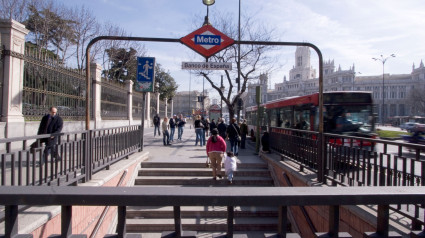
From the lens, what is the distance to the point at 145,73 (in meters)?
10.0

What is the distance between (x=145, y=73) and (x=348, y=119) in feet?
25.0

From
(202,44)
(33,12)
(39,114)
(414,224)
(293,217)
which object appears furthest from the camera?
(33,12)

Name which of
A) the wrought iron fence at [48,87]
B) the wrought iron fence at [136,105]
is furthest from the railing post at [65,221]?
the wrought iron fence at [136,105]

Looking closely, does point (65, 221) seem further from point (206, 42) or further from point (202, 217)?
point (202, 217)

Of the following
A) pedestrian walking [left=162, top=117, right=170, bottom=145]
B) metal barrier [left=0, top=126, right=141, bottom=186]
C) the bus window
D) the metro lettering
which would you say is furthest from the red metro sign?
pedestrian walking [left=162, top=117, right=170, bottom=145]

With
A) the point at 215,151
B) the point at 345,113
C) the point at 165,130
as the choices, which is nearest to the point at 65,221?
the point at 215,151

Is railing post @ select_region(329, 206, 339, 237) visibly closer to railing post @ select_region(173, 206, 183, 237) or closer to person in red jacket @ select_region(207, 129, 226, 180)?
railing post @ select_region(173, 206, 183, 237)

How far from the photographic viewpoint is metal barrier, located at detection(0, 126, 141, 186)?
3670 mm

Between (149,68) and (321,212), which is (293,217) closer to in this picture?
(321,212)

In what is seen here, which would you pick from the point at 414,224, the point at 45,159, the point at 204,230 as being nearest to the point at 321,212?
the point at 414,224

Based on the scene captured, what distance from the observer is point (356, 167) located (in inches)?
196

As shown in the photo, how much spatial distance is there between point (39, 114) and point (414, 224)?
11.8 m

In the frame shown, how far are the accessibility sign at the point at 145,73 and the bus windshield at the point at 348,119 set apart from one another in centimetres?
651

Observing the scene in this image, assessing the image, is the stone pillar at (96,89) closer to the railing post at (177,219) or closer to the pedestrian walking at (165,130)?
the pedestrian walking at (165,130)
